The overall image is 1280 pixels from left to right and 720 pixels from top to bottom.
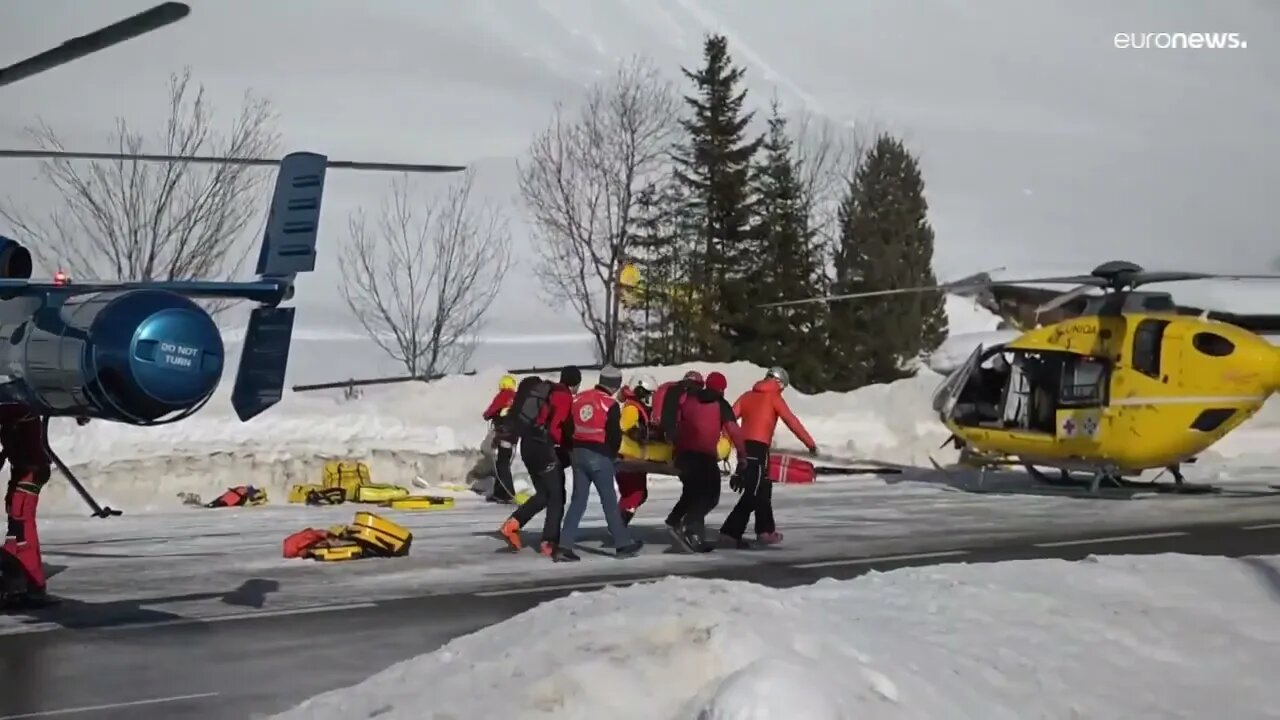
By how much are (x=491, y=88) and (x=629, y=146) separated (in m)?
80.0

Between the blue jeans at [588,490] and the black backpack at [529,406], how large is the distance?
519 millimetres

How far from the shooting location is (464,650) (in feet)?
24.5

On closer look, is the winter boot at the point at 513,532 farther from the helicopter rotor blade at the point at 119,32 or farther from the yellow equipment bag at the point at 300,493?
the helicopter rotor blade at the point at 119,32

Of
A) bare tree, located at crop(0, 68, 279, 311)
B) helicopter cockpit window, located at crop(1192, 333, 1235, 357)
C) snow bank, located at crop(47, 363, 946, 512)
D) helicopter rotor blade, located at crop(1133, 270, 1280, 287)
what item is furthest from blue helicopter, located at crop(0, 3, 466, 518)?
bare tree, located at crop(0, 68, 279, 311)

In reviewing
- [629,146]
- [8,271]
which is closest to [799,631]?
[8,271]

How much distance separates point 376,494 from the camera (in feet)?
67.7

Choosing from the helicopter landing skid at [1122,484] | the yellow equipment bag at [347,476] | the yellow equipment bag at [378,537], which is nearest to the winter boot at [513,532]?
the yellow equipment bag at [378,537]

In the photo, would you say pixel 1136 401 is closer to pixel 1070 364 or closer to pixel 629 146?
pixel 1070 364

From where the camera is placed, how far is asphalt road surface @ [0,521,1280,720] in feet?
27.5

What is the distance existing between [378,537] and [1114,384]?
1134 centimetres

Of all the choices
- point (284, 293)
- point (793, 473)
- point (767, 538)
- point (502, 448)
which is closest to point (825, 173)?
point (793, 473)

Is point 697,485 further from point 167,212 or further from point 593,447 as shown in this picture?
point 167,212

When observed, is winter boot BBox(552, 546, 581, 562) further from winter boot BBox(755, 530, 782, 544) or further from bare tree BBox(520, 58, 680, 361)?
bare tree BBox(520, 58, 680, 361)

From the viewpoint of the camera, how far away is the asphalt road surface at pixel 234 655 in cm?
839
